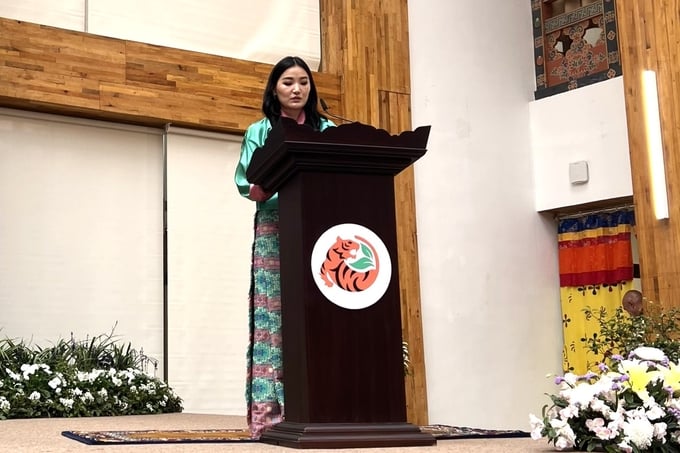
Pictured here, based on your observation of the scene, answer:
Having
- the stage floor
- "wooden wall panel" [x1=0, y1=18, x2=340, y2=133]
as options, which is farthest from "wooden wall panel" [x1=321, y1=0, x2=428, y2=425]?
the stage floor

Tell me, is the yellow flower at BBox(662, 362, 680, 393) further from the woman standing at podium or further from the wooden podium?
the woman standing at podium

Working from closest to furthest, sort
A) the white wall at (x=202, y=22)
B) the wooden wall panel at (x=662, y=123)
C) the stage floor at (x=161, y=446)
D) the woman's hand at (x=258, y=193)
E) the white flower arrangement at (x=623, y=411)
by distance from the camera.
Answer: the white flower arrangement at (x=623, y=411)
the stage floor at (x=161, y=446)
the woman's hand at (x=258, y=193)
the wooden wall panel at (x=662, y=123)
the white wall at (x=202, y=22)

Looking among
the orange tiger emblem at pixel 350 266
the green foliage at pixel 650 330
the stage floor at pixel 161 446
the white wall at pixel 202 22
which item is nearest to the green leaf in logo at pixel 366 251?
the orange tiger emblem at pixel 350 266

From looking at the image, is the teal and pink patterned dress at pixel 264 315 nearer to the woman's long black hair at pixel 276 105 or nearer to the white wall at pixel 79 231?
the woman's long black hair at pixel 276 105

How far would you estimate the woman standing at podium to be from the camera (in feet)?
9.62

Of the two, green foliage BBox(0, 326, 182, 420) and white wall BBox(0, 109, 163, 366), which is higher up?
white wall BBox(0, 109, 163, 366)

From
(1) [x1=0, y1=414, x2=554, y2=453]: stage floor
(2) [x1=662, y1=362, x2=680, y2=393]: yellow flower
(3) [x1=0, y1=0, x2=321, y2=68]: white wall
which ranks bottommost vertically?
(1) [x1=0, y1=414, x2=554, y2=453]: stage floor

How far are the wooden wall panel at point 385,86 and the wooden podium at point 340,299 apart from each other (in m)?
5.15

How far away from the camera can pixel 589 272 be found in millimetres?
8586

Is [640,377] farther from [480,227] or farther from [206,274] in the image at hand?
[480,227]

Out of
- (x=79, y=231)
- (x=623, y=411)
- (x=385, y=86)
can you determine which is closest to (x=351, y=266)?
(x=623, y=411)

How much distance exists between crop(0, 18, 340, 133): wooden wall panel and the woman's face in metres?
4.05

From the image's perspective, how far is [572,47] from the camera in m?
8.80

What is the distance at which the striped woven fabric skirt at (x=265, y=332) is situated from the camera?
2.93 metres
